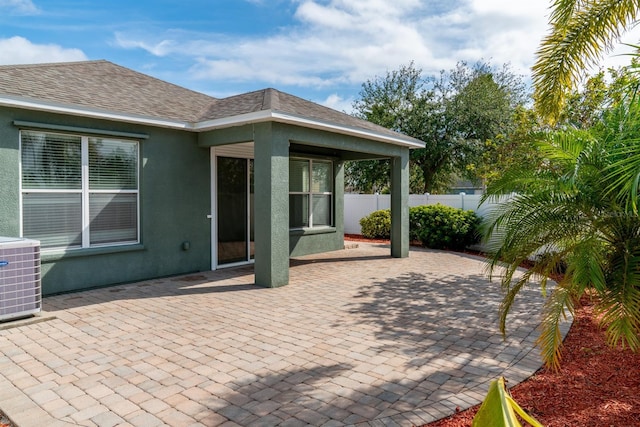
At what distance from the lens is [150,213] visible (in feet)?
27.4

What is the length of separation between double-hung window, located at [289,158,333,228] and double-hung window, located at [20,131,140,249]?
457 centimetres

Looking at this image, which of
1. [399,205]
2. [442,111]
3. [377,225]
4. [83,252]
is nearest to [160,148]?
[83,252]

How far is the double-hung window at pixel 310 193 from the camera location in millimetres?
11852

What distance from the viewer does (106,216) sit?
25.8 ft

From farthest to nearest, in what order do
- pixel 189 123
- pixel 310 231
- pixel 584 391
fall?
pixel 310 231, pixel 189 123, pixel 584 391

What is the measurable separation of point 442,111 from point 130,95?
629 inches

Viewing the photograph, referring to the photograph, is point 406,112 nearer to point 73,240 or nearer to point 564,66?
point 564,66

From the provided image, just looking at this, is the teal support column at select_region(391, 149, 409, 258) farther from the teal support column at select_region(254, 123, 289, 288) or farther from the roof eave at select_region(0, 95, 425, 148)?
the teal support column at select_region(254, 123, 289, 288)

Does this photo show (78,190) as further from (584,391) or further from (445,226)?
(445,226)

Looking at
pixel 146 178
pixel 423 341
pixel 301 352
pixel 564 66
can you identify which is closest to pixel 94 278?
pixel 146 178

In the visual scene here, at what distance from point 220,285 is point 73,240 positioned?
2685 mm

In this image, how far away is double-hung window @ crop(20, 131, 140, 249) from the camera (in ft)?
22.9

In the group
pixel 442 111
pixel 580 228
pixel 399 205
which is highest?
pixel 442 111

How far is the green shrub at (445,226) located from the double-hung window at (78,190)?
353 inches
